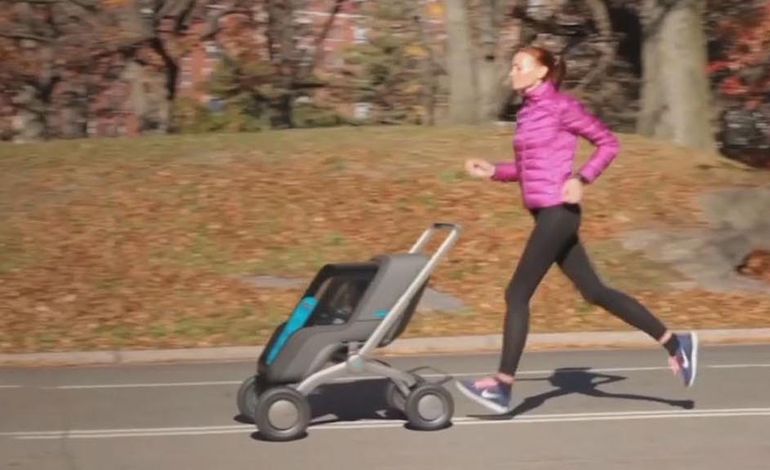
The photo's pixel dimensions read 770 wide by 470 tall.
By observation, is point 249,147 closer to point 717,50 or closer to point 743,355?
point 743,355

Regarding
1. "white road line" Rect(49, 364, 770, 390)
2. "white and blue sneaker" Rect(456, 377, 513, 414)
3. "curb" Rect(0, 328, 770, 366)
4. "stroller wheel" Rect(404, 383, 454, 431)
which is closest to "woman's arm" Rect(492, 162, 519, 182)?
"white and blue sneaker" Rect(456, 377, 513, 414)

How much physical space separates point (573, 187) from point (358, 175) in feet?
34.3

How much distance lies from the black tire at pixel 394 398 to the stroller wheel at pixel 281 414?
607 millimetres

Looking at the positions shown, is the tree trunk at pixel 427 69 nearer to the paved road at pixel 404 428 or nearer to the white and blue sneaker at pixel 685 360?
the paved road at pixel 404 428

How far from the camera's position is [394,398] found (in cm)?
880

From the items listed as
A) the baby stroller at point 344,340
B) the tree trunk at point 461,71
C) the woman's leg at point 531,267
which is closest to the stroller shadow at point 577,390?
the woman's leg at point 531,267

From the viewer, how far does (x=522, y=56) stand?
849 centimetres

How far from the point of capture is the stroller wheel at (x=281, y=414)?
818 cm

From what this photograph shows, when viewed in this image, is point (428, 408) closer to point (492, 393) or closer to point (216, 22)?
point (492, 393)

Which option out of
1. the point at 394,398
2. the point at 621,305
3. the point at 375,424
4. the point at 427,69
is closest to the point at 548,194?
the point at 621,305

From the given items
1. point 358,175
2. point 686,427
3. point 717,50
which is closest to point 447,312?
point 358,175

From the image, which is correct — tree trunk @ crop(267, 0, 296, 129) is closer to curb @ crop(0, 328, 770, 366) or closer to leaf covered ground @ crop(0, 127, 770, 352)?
leaf covered ground @ crop(0, 127, 770, 352)

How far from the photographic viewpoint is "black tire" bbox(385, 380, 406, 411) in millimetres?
8680

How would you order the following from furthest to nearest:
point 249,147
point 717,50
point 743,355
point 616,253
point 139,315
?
point 717,50, point 249,147, point 616,253, point 139,315, point 743,355
